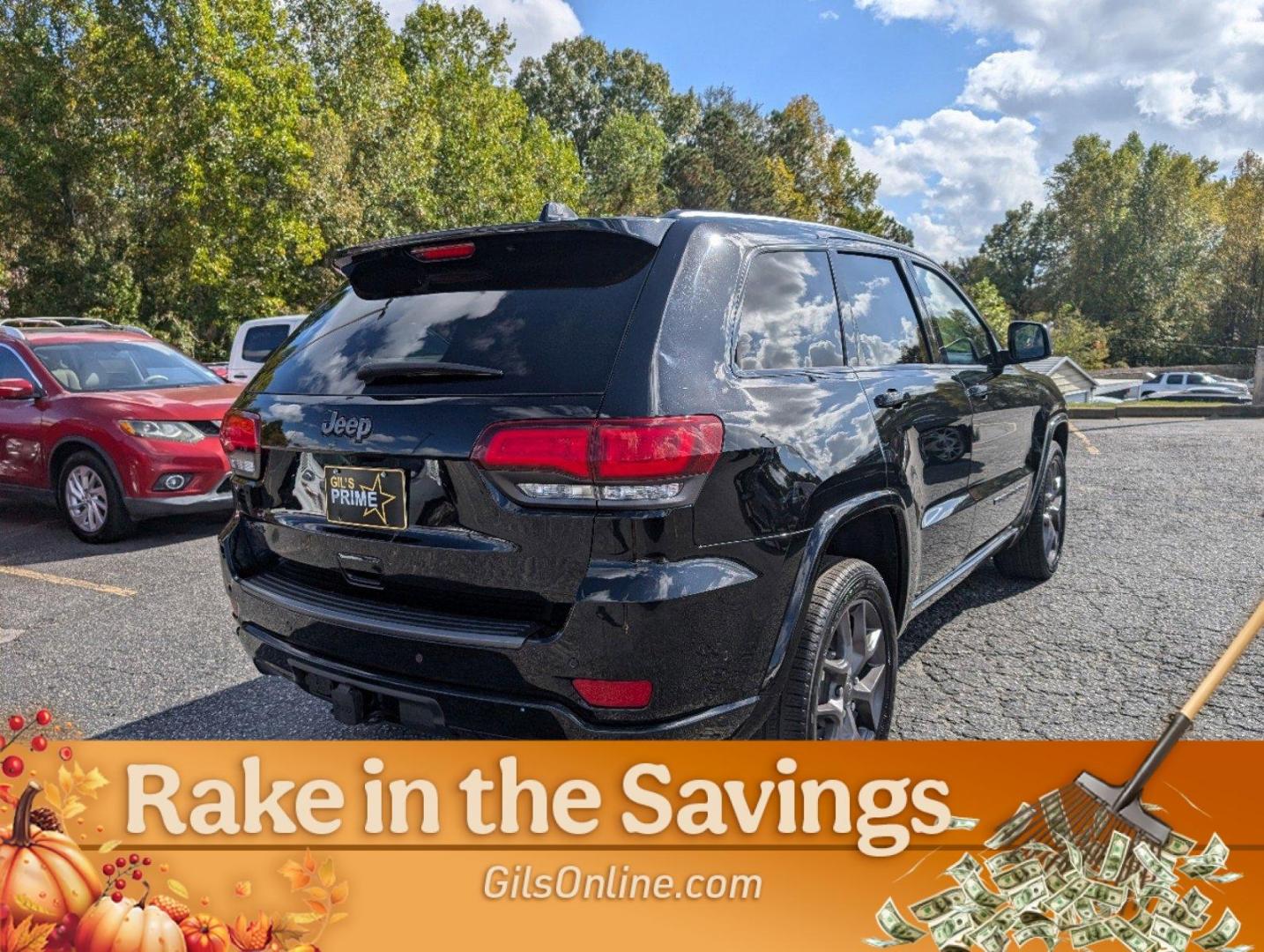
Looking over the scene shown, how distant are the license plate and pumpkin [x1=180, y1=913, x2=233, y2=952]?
1013mm

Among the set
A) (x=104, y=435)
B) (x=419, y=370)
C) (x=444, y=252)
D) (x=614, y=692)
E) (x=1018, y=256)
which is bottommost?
(x=614, y=692)

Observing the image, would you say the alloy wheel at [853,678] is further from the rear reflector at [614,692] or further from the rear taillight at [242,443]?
the rear taillight at [242,443]

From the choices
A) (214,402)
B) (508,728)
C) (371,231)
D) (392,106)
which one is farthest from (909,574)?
(392,106)

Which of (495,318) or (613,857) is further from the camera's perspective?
(495,318)

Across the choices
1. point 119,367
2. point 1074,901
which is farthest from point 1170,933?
point 119,367

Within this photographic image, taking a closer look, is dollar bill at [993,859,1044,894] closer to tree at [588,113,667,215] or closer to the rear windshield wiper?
the rear windshield wiper

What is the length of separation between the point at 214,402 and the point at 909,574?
553cm

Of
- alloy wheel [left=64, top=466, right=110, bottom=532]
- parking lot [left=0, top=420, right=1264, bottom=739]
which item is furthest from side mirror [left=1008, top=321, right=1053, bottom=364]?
alloy wheel [left=64, top=466, right=110, bottom=532]

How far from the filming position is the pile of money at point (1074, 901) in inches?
82.1

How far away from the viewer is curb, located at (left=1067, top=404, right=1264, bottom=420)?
15.2 metres

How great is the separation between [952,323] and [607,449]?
2.59 meters

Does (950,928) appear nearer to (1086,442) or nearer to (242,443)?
(242,443)

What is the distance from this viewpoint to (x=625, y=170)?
5153 centimetres

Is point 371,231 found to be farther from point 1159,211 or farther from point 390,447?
point 1159,211
